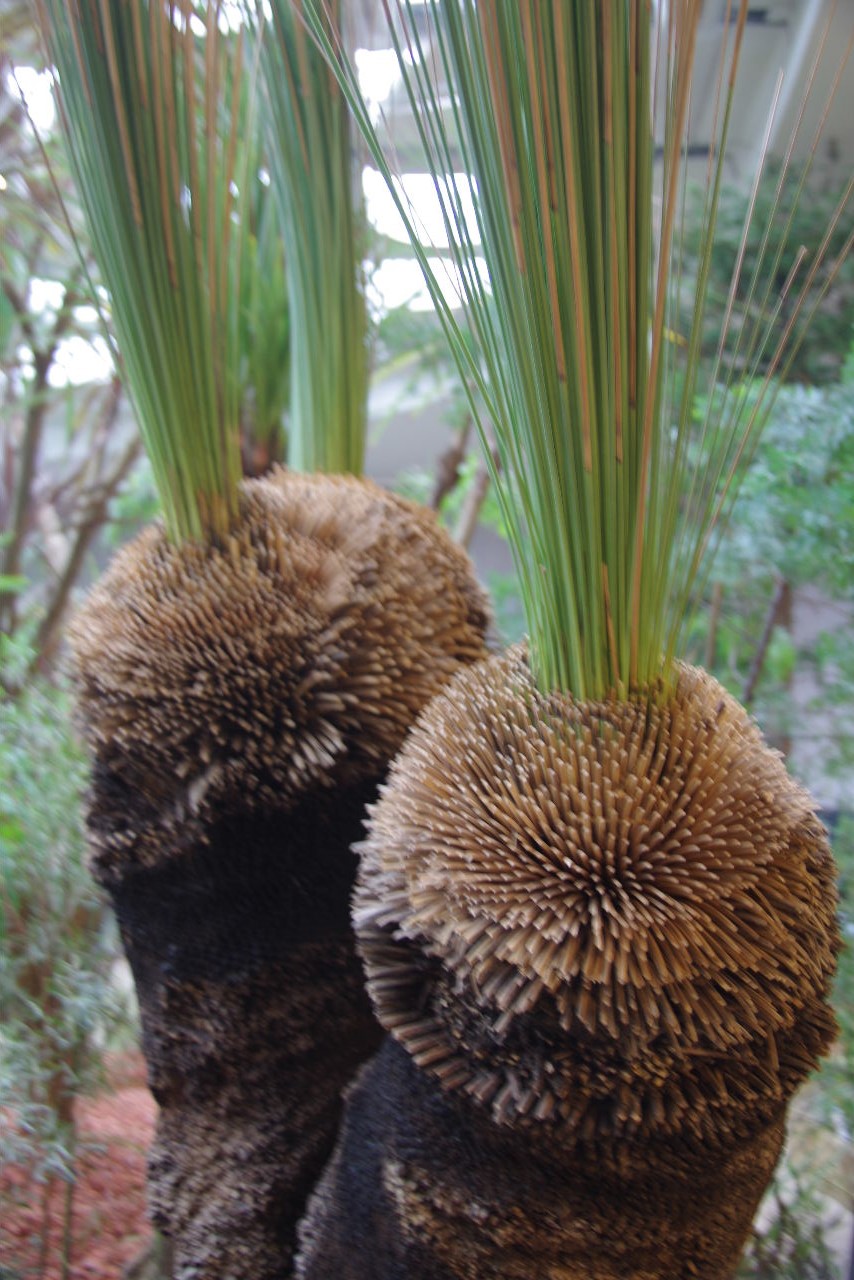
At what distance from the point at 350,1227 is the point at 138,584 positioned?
0.41 meters

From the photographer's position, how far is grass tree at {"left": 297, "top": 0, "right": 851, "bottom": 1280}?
A: 440 mm

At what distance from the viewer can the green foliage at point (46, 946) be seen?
0.84m

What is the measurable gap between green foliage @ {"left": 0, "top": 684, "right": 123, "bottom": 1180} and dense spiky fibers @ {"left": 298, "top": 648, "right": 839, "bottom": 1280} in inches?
16.5

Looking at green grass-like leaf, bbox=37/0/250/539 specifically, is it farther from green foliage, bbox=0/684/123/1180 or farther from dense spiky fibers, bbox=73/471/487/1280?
green foliage, bbox=0/684/123/1180

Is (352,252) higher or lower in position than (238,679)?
higher

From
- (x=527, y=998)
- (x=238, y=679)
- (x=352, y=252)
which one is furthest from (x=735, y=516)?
(x=527, y=998)

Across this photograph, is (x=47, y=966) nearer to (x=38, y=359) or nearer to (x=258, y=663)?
(x=258, y=663)

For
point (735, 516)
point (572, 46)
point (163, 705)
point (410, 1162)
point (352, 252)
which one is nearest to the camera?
point (572, 46)

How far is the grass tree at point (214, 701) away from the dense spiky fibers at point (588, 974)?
13 centimetres

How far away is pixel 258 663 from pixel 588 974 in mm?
294

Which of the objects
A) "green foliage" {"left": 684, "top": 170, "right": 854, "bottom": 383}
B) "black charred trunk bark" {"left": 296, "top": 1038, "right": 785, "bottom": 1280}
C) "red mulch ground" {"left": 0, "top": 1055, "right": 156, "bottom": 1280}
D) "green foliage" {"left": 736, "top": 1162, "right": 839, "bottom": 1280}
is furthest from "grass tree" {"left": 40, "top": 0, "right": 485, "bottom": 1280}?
"green foliage" {"left": 684, "top": 170, "right": 854, "bottom": 383}

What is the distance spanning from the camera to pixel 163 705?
25.3 inches

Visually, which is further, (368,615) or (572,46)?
(368,615)

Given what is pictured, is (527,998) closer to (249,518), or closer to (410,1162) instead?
(410,1162)
